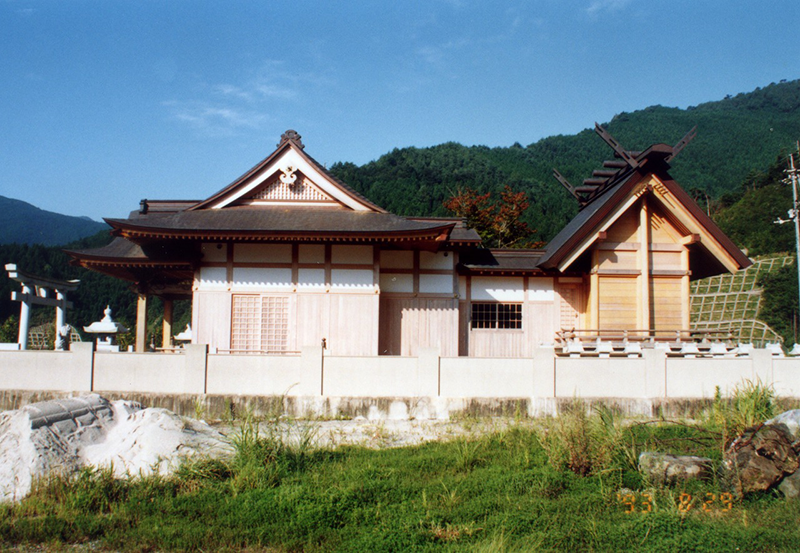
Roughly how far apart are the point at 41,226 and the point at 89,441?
20369cm

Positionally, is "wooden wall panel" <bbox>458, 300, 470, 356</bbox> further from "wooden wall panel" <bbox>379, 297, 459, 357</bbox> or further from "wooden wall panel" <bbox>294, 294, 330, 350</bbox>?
"wooden wall panel" <bbox>294, 294, 330, 350</bbox>

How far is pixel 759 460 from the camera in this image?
759 centimetres

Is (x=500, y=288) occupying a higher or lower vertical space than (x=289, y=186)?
lower

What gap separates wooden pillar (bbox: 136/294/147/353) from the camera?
632 inches

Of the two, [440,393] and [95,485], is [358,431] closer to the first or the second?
[440,393]

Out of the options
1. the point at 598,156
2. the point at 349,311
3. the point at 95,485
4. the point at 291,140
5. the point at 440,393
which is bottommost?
the point at 95,485

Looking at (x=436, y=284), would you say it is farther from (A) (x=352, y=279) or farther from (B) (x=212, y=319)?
(B) (x=212, y=319)

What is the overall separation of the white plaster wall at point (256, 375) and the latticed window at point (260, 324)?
2.86m

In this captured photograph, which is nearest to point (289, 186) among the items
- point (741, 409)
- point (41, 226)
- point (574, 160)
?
point (741, 409)

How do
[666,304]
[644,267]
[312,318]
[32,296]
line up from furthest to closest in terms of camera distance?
[32,296] → [666,304] → [644,267] → [312,318]

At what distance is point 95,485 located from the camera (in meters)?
7.39

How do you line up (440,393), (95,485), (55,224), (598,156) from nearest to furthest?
(95,485)
(440,393)
(598,156)
(55,224)

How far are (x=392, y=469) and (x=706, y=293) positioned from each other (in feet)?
127

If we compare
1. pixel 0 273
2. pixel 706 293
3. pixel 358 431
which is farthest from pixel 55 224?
pixel 358 431
